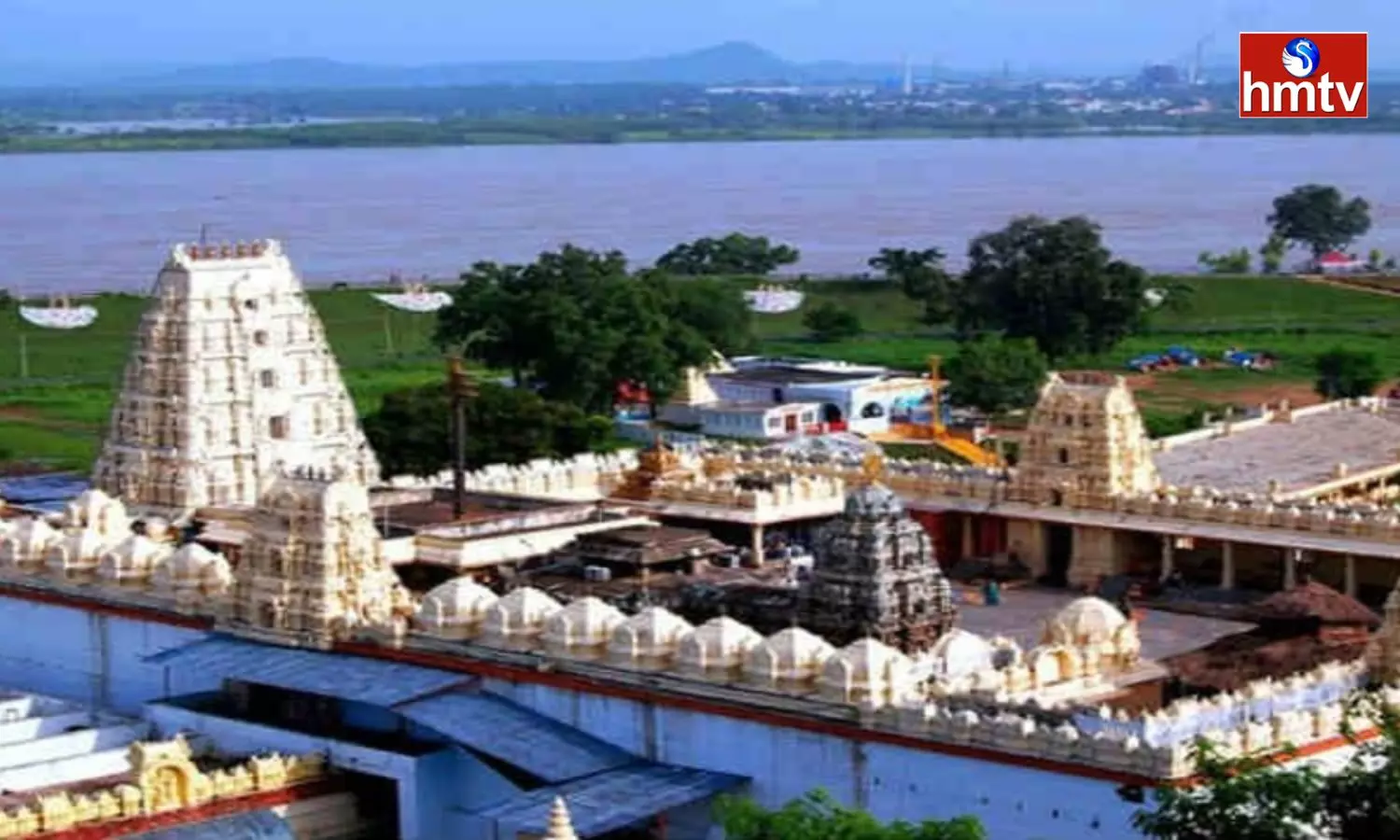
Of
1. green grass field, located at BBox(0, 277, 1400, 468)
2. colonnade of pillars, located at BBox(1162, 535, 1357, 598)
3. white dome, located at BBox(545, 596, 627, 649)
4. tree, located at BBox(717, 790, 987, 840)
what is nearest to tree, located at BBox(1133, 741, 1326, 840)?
tree, located at BBox(717, 790, 987, 840)

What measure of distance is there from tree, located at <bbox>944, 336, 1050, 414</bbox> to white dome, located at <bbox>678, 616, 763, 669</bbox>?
39.6 m

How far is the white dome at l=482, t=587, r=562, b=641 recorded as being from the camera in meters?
34.6

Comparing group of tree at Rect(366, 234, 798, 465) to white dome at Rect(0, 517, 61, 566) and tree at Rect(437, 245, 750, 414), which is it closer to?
tree at Rect(437, 245, 750, 414)

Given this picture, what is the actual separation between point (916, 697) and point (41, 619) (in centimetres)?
1423

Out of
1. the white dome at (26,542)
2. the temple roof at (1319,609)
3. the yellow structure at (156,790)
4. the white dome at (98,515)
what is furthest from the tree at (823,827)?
the white dome at (98,515)

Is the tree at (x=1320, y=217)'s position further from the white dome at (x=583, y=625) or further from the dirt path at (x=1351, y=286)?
the white dome at (x=583, y=625)

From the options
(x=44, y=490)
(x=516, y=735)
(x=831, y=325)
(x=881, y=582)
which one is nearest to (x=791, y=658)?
(x=881, y=582)

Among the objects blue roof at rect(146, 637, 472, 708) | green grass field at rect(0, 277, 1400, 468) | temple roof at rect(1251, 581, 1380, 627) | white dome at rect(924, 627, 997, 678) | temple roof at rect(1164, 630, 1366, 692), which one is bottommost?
green grass field at rect(0, 277, 1400, 468)

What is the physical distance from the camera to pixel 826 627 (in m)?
34.6

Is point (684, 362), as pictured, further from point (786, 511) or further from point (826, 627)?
point (826, 627)

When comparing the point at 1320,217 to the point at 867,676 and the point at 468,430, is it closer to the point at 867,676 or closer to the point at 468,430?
the point at 468,430

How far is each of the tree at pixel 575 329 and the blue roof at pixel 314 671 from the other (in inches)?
1225

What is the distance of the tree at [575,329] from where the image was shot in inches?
2712

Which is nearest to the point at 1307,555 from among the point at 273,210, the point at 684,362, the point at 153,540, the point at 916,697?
the point at 916,697
